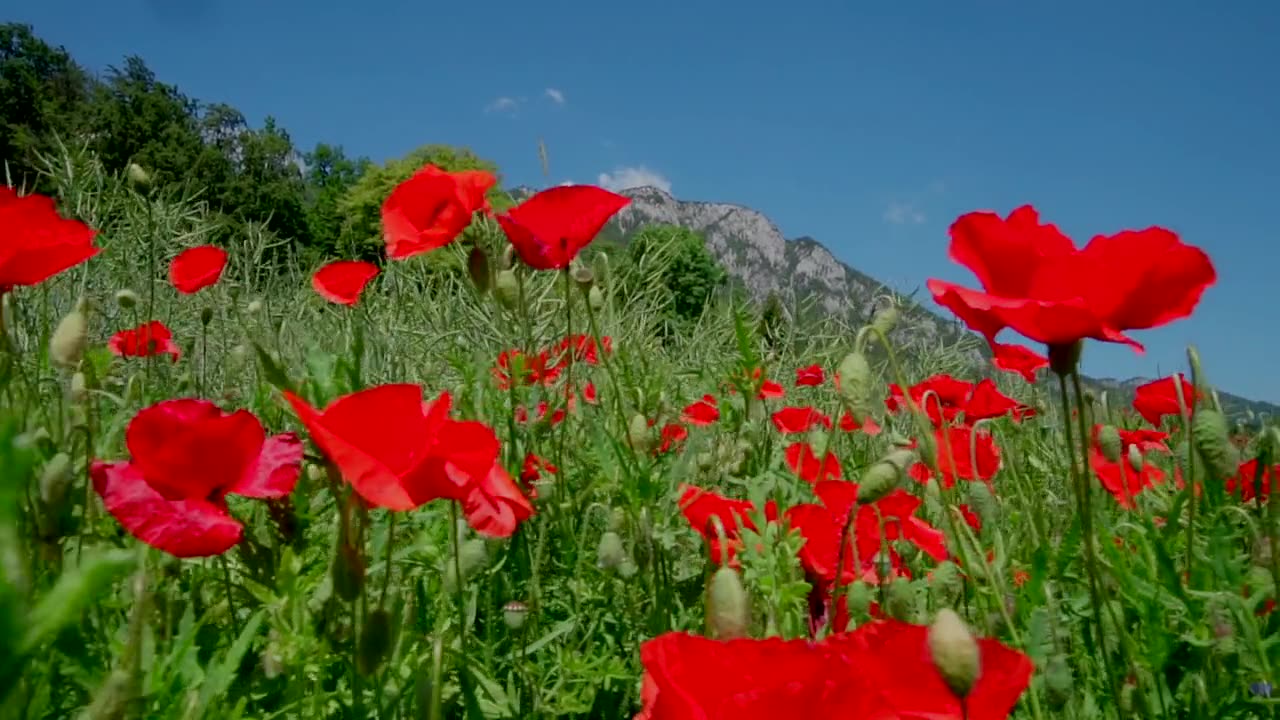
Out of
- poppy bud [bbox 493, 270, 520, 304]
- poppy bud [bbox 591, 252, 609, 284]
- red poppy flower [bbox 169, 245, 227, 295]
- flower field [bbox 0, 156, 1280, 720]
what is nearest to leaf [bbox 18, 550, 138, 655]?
flower field [bbox 0, 156, 1280, 720]

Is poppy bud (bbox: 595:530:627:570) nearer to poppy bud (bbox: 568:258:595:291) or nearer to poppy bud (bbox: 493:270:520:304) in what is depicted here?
poppy bud (bbox: 568:258:595:291)

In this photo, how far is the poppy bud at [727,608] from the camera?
822 mm

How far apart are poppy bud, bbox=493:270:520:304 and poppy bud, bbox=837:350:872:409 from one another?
79 cm

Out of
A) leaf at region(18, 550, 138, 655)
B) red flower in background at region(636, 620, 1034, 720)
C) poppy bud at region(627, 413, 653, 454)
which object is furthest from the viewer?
poppy bud at region(627, 413, 653, 454)

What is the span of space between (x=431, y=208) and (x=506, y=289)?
21 cm

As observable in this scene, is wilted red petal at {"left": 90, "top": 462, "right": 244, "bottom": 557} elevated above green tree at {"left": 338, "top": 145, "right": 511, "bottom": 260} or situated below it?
below

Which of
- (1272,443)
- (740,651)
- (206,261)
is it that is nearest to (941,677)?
(740,651)

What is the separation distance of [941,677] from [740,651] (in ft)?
0.46

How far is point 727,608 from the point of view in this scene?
82 cm

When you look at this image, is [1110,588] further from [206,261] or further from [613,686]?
[206,261]

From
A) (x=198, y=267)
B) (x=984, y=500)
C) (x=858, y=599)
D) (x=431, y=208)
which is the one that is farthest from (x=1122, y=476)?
(x=198, y=267)

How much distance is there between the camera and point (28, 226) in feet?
3.98

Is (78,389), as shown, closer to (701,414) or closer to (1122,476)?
(701,414)

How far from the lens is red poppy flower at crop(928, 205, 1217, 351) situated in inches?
40.9
